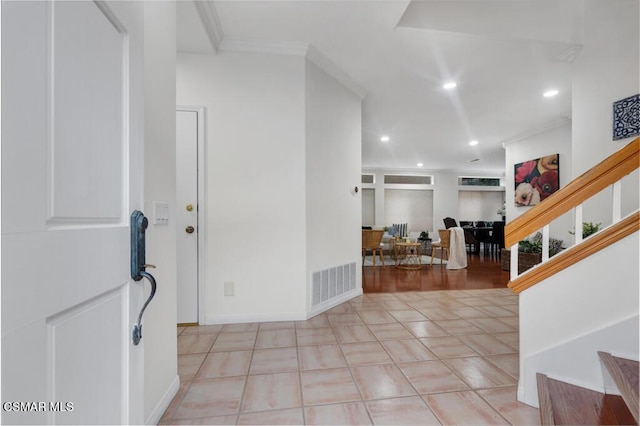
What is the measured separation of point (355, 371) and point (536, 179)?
553 cm

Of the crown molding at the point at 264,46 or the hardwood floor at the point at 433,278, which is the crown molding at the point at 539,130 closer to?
the hardwood floor at the point at 433,278

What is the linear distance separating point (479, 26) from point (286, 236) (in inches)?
106

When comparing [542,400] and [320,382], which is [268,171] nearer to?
[320,382]

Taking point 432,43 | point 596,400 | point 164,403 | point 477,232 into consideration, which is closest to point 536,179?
point 477,232

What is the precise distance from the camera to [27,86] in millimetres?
497

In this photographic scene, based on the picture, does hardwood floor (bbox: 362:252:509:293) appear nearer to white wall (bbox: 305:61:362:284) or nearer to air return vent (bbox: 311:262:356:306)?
air return vent (bbox: 311:262:356:306)

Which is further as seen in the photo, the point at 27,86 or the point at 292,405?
the point at 292,405

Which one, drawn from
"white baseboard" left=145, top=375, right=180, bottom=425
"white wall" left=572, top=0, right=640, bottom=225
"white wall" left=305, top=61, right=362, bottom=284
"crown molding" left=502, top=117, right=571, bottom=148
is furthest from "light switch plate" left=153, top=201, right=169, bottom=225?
"crown molding" left=502, top=117, right=571, bottom=148

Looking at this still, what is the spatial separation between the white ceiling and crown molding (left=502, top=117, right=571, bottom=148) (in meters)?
0.40

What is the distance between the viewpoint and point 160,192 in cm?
144

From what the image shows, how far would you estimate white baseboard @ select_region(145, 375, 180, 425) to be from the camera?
1.32 meters

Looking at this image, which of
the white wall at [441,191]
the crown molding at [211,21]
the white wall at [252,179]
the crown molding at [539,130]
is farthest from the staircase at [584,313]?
the white wall at [441,191]

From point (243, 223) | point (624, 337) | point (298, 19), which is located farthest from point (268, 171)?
point (624, 337)

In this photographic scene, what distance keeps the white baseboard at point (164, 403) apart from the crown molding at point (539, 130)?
6536mm
